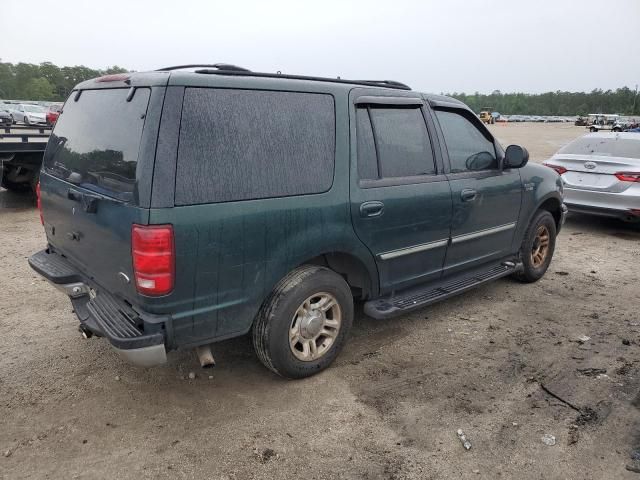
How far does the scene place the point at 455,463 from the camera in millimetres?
2633

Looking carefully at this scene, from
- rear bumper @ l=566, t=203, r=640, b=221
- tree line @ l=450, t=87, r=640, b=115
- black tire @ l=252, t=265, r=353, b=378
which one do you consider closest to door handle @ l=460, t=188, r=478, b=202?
black tire @ l=252, t=265, r=353, b=378

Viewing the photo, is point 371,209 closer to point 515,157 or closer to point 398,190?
point 398,190

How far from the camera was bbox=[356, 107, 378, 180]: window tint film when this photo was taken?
11.1 ft

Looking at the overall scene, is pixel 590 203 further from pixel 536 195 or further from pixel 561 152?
pixel 536 195

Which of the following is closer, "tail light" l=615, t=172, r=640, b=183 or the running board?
the running board

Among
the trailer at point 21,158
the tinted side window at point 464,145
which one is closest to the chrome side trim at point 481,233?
the tinted side window at point 464,145

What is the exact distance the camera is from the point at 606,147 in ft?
25.7

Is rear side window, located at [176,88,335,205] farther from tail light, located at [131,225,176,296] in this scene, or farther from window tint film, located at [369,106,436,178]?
window tint film, located at [369,106,436,178]

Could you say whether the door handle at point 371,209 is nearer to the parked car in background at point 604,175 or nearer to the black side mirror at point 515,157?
the black side mirror at point 515,157

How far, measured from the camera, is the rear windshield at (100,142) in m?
2.65

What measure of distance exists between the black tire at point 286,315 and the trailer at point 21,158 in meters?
6.14

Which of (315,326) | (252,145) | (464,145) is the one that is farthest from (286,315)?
(464,145)

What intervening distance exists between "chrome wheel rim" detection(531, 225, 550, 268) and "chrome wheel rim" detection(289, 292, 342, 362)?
282cm

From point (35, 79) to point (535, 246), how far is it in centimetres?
8302
